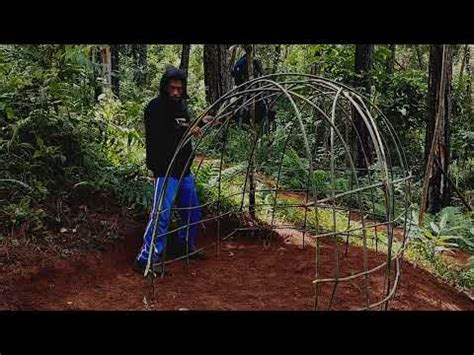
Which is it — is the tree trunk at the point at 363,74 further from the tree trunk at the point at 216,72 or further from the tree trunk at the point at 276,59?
the tree trunk at the point at 276,59

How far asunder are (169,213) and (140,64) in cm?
924

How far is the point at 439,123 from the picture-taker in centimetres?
570

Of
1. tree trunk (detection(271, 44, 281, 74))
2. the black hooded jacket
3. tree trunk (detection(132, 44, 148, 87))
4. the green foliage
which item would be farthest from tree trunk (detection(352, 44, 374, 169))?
tree trunk (detection(132, 44, 148, 87))

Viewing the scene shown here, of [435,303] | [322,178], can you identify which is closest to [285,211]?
[322,178]

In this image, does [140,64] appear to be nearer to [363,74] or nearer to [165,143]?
[363,74]

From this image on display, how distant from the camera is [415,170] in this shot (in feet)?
29.8

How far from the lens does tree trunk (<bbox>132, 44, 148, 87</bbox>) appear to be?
12203mm

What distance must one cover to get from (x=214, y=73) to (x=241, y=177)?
5.59ft

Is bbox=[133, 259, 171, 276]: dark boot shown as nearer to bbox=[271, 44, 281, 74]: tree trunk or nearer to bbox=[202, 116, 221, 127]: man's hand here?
bbox=[202, 116, 221, 127]: man's hand

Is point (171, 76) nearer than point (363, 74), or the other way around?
point (171, 76)

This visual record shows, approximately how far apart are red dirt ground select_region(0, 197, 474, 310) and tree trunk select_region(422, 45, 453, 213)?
1.84 m

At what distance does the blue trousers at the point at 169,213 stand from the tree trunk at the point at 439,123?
2733 mm

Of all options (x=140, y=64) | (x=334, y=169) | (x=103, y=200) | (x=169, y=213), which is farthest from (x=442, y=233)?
(x=140, y=64)

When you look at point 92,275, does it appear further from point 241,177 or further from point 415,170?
point 415,170
